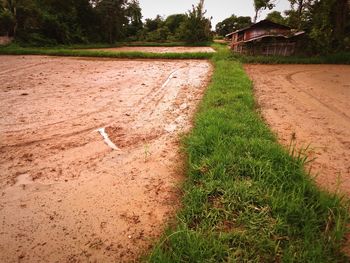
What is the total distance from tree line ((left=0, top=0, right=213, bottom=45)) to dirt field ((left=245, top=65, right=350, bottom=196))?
24.4m

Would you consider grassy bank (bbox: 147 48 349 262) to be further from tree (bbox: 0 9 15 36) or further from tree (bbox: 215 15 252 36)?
tree (bbox: 215 15 252 36)

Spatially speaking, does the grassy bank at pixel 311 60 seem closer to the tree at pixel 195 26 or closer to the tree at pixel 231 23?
the tree at pixel 195 26

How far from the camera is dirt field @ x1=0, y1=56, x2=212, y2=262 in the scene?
2.26 meters

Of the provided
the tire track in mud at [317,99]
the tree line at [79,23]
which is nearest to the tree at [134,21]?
the tree line at [79,23]

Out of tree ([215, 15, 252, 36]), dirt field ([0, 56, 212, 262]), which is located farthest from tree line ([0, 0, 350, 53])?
tree ([215, 15, 252, 36])

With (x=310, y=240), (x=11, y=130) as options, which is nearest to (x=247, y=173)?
(x=310, y=240)

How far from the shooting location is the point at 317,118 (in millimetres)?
5082

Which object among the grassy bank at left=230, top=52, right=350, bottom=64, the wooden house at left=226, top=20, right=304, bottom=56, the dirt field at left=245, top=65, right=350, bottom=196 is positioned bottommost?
the dirt field at left=245, top=65, right=350, bottom=196

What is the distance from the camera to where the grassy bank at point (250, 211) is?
1.95 metres

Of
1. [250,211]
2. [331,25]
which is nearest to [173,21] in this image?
[331,25]

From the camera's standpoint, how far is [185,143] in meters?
3.95

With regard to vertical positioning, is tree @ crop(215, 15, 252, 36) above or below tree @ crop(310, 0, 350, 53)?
above

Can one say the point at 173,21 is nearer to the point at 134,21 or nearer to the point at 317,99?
→ the point at 134,21

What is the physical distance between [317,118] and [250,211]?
371 centimetres
